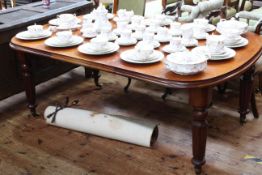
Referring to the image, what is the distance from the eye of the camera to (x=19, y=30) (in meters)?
2.69

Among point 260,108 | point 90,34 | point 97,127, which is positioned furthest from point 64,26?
point 260,108

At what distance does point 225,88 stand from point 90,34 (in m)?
1.34

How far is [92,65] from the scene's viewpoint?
198 cm

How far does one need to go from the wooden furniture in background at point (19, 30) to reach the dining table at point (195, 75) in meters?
0.33

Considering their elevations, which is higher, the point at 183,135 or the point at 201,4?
the point at 201,4

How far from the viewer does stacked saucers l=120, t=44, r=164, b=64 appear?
6.23 ft

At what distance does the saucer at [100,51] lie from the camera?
6.77 feet

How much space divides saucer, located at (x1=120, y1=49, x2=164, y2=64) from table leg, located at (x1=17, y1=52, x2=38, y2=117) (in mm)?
833

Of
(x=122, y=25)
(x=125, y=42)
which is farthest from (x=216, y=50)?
(x=122, y=25)

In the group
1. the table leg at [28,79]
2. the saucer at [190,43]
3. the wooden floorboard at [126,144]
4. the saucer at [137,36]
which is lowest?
the wooden floorboard at [126,144]

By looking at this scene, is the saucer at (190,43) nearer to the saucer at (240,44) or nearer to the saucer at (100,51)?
the saucer at (240,44)

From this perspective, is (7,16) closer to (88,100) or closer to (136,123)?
(88,100)

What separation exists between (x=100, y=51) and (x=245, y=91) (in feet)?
3.57

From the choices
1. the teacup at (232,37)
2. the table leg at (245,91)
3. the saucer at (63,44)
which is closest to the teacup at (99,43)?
the saucer at (63,44)
